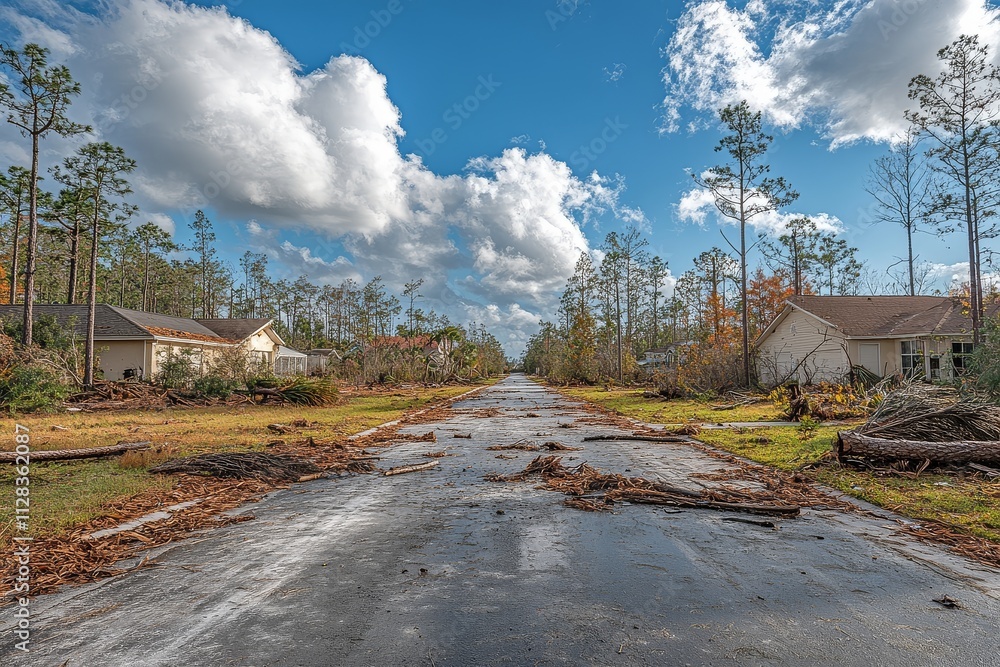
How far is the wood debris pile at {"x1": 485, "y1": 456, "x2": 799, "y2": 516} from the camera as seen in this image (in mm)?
5480

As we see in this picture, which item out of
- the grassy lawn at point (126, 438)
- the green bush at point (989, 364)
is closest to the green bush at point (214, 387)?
the grassy lawn at point (126, 438)

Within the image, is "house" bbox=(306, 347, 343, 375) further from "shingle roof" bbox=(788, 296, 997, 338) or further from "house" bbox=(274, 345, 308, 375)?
"shingle roof" bbox=(788, 296, 997, 338)

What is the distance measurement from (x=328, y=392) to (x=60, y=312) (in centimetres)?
1951

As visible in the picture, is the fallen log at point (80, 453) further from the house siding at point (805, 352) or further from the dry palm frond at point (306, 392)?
the house siding at point (805, 352)

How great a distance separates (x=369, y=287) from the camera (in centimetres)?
5362

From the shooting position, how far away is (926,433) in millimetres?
7762

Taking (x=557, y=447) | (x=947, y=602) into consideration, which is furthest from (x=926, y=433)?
(x=947, y=602)

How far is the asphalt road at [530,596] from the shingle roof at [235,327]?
3542 cm

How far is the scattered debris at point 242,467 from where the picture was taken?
705 cm

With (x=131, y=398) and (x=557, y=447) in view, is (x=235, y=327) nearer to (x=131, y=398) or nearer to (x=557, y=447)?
(x=131, y=398)

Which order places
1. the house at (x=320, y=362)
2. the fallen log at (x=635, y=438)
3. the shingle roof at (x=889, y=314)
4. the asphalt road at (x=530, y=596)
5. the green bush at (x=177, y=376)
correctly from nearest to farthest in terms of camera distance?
the asphalt road at (x=530, y=596), the fallen log at (x=635, y=438), the green bush at (x=177, y=376), the shingle roof at (x=889, y=314), the house at (x=320, y=362)

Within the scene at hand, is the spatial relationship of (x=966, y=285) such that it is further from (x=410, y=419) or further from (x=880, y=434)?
(x=410, y=419)

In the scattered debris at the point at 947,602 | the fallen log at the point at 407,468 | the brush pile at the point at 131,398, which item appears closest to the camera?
the scattered debris at the point at 947,602

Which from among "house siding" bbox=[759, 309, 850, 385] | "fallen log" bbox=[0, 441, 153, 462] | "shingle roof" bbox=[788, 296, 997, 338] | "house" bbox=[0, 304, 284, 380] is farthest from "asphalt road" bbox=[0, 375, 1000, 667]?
"shingle roof" bbox=[788, 296, 997, 338]
